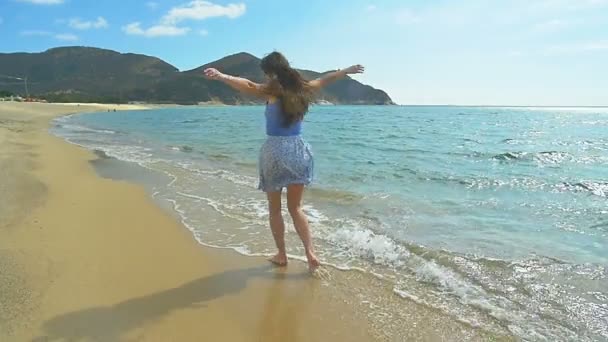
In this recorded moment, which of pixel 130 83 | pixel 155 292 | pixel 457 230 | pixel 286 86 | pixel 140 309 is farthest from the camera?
pixel 130 83

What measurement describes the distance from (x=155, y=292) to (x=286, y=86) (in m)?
2.09

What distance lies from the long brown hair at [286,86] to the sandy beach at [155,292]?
5.13 feet

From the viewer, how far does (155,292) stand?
3771 mm

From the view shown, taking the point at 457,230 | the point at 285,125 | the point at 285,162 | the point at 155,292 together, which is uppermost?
the point at 285,125

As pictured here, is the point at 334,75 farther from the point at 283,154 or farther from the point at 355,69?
the point at 283,154

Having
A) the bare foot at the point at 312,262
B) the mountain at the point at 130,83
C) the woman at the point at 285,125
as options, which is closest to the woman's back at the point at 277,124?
the woman at the point at 285,125

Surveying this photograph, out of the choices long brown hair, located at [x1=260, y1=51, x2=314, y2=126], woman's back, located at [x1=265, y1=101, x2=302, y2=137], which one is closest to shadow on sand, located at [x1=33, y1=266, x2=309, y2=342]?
woman's back, located at [x1=265, y1=101, x2=302, y2=137]

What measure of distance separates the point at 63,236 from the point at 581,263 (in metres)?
5.78

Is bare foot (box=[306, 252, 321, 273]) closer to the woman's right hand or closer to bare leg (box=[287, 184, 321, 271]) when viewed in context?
bare leg (box=[287, 184, 321, 271])

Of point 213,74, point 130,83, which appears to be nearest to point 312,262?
point 213,74

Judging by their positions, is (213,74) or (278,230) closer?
(213,74)

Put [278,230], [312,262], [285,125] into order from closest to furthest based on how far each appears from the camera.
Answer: [285,125], [312,262], [278,230]

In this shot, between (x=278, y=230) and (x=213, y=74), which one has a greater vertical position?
(x=213, y=74)

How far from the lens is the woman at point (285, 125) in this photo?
157 inches
